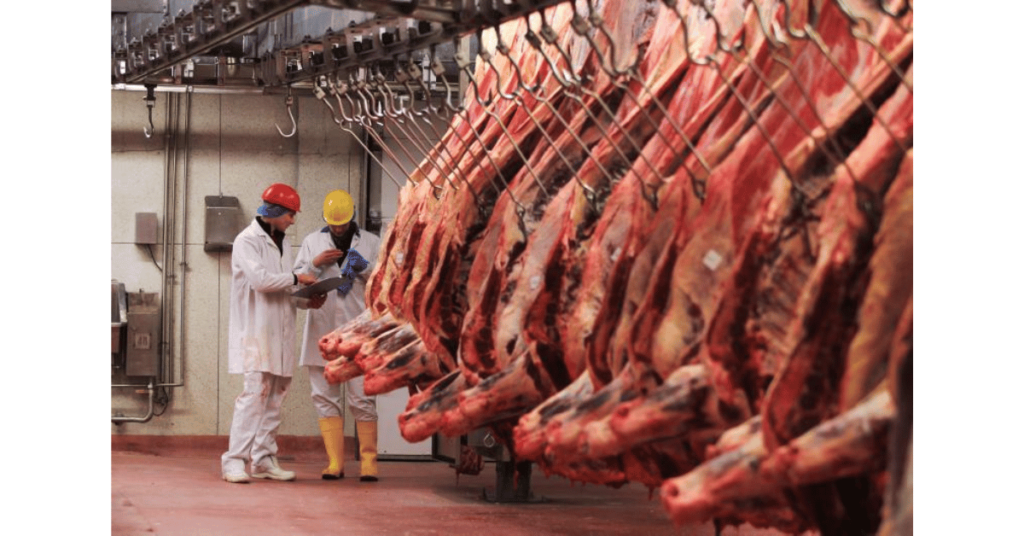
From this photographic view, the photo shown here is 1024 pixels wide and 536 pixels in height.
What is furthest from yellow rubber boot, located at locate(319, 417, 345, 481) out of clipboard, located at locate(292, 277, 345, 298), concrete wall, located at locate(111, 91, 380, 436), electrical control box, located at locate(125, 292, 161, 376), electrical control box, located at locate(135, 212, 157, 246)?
electrical control box, located at locate(135, 212, 157, 246)

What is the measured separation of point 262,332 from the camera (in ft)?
27.4

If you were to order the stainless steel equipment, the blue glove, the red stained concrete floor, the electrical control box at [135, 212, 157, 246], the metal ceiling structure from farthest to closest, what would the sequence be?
the electrical control box at [135, 212, 157, 246], the stainless steel equipment, the blue glove, the red stained concrete floor, the metal ceiling structure

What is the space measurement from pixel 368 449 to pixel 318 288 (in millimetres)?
1193

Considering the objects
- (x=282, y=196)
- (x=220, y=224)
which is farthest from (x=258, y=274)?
(x=220, y=224)

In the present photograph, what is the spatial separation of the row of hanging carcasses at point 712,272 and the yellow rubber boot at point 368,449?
435 centimetres

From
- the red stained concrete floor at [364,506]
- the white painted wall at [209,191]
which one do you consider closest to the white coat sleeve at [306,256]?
the white painted wall at [209,191]

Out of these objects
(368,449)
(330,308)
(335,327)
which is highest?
(330,308)

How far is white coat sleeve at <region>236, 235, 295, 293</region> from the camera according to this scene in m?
8.25

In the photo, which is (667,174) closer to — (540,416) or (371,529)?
(540,416)

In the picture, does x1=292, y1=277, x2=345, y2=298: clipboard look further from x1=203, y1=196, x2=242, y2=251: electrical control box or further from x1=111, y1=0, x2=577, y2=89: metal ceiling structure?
x1=203, y1=196, x2=242, y2=251: electrical control box

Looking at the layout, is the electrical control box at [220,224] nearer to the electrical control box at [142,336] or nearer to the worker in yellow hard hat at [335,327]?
the electrical control box at [142,336]

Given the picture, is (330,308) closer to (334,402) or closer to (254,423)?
(334,402)

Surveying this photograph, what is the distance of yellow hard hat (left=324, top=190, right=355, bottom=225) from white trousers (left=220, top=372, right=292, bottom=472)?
1.00 meters

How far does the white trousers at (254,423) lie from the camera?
833 centimetres
